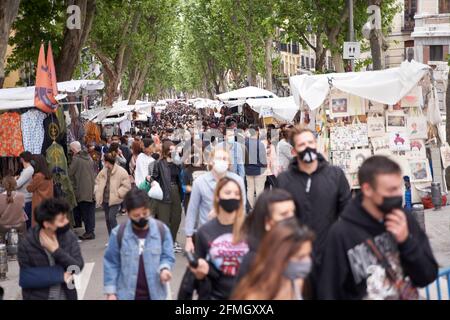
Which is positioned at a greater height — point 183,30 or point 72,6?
point 183,30

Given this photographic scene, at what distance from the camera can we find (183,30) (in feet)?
263

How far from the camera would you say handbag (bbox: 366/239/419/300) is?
175 inches

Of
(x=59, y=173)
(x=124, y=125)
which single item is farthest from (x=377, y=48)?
(x=124, y=125)

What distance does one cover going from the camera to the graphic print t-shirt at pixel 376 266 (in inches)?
175

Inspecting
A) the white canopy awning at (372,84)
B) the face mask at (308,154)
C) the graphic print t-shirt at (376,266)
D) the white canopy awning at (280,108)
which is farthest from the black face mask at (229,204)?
the white canopy awning at (280,108)

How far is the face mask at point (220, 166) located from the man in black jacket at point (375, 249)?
3.67m

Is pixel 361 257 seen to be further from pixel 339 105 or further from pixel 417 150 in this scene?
pixel 417 150

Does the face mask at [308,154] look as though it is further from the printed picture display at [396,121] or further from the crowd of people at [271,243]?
the printed picture display at [396,121]

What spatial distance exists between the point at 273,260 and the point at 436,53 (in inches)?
1596

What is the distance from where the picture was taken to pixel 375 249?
4.44 m

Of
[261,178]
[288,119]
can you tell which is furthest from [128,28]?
[261,178]

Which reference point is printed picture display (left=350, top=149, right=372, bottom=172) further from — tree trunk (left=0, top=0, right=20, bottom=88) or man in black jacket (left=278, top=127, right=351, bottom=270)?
man in black jacket (left=278, top=127, right=351, bottom=270)

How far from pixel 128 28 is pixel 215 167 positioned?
3477 cm
